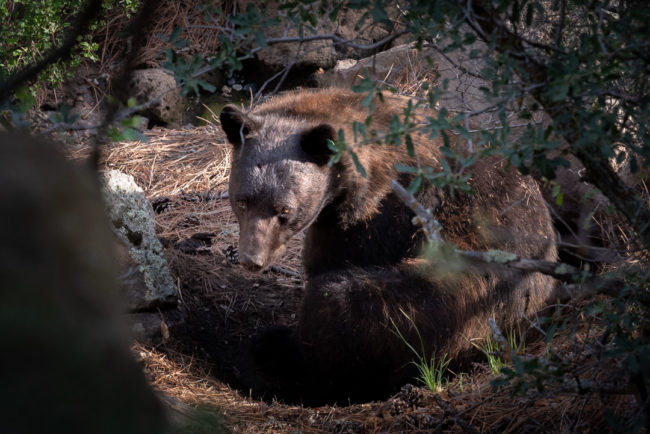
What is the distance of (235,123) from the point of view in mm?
4082

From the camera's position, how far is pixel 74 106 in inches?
348

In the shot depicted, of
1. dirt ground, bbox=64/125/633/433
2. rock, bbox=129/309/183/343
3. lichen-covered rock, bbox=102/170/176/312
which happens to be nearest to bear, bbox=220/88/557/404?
dirt ground, bbox=64/125/633/433

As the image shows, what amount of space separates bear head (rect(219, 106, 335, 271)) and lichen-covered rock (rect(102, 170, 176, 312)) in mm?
723

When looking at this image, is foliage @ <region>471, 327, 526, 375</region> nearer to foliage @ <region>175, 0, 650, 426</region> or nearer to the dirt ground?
the dirt ground

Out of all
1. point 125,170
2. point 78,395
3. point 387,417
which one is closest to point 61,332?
point 78,395

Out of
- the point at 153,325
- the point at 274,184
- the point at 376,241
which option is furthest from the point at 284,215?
the point at 153,325

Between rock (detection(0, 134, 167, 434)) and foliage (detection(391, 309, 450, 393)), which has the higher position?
rock (detection(0, 134, 167, 434))

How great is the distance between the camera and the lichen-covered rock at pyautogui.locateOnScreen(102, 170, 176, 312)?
164 inches

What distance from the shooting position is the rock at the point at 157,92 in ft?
28.9

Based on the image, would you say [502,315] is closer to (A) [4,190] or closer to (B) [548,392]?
(B) [548,392]

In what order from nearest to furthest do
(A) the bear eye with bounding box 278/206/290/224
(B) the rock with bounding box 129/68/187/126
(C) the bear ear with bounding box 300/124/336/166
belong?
(C) the bear ear with bounding box 300/124/336/166
(A) the bear eye with bounding box 278/206/290/224
(B) the rock with bounding box 129/68/187/126

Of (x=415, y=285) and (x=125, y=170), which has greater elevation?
(x=125, y=170)

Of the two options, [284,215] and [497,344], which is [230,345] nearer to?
[284,215]

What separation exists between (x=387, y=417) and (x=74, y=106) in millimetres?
7370
